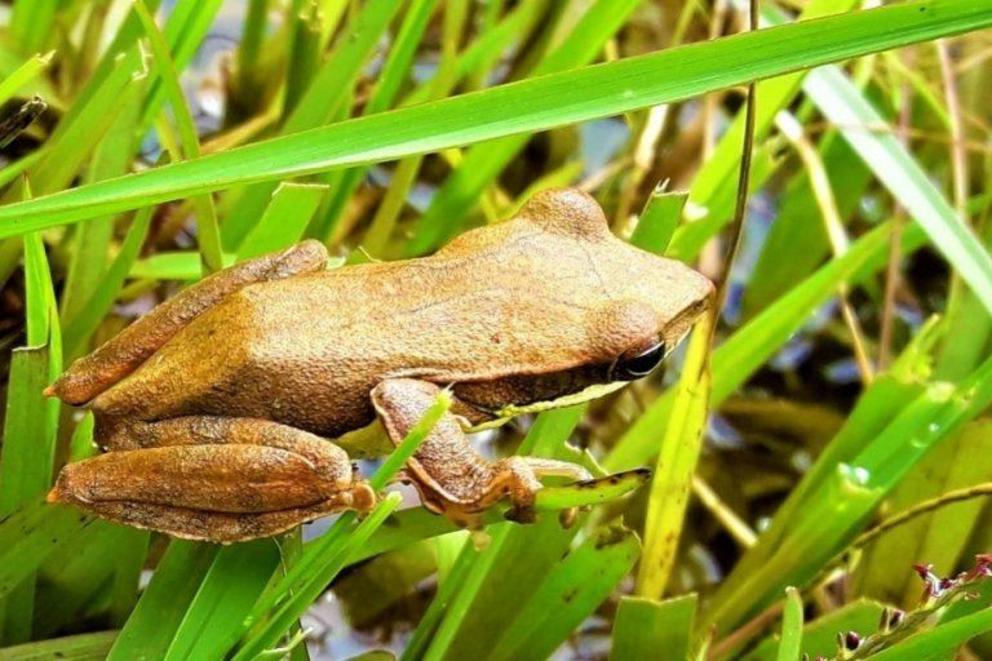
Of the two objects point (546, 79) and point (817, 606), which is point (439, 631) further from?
point (817, 606)

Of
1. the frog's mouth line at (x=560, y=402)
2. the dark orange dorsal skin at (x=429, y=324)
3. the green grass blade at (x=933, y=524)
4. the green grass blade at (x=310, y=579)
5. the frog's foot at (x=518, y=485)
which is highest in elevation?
the dark orange dorsal skin at (x=429, y=324)

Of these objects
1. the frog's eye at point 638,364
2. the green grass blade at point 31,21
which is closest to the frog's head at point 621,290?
the frog's eye at point 638,364

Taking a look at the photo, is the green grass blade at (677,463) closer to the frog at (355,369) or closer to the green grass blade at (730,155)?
the frog at (355,369)

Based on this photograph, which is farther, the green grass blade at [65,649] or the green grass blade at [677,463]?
the green grass blade at [677,463]

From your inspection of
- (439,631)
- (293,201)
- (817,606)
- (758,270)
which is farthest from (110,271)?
(758,270)

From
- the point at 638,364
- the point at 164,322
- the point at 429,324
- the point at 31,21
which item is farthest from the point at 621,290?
the point at 31,21

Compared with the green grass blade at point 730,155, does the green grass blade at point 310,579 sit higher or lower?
lower

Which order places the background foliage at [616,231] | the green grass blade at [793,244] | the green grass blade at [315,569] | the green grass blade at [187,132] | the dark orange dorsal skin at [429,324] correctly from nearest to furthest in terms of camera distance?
the green grass blade at [315,569]
the background foliage at [616,231]
the dark orange dorsal skin at [429,324]
the green grass blade at [187,132]
the green grass blade at [793,244]

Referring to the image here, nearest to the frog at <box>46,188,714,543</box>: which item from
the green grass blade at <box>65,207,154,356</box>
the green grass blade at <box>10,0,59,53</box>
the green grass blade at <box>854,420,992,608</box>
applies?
the green grass blade at <box>65,207,154,356</box>

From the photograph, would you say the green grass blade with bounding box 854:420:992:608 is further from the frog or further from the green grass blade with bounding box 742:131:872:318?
the green grass blade with bounding box 742:131:872:318
